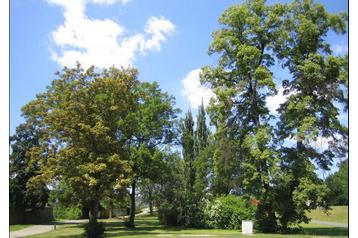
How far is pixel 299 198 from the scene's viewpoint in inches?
915

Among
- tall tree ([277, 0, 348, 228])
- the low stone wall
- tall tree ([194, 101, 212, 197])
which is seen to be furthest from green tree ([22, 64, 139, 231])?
the low stone wall

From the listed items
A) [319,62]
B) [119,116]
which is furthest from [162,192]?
[319,62]

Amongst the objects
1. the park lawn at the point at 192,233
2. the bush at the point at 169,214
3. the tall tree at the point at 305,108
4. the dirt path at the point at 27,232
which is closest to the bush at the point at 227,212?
the park lawn at the point at 192,233

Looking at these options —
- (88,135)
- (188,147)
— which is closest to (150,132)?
(188,147)

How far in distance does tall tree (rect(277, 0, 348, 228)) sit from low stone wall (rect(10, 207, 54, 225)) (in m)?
27.2

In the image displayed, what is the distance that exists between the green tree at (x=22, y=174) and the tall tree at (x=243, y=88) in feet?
66.7

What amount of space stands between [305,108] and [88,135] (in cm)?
1178

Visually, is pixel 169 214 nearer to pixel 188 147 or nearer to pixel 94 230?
pixel 188 147

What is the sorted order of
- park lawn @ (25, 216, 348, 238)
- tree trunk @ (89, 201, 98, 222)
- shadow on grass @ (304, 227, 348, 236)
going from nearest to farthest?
shadow on grass @ (304, 227, 348, 236)
park lawn @ (25, 216, 348, 238)
tree trunk @ (89, 201, 98, 222)

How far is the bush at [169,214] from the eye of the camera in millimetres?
34938

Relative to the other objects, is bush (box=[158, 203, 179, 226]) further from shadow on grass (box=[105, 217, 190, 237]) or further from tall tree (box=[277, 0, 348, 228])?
tall tree (box=[277, 0, 348, 228])

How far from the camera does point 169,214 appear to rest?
3516 cm

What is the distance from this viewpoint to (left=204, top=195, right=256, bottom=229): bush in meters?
31.2
